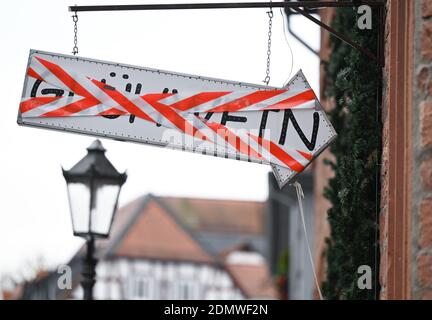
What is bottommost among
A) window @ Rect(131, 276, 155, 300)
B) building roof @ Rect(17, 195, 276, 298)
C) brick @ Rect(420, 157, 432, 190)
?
window @ Rect(131, 276, 155, 300)

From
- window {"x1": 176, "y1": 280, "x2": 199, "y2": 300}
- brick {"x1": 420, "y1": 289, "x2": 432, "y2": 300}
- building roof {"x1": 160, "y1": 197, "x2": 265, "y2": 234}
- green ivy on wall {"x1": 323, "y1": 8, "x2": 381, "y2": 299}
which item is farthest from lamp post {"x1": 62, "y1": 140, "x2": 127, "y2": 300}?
building roof {"x1": 160, "y1": 197, "x2": 265, "y2": 234}

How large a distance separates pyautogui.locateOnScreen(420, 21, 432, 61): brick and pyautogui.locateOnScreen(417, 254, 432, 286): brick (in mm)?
957

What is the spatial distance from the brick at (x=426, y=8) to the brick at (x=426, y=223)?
898 millimetres

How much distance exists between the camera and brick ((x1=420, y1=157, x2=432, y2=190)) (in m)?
5.42

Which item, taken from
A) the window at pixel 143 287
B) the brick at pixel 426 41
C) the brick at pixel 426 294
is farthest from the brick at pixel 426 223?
the window at pixel 143 287

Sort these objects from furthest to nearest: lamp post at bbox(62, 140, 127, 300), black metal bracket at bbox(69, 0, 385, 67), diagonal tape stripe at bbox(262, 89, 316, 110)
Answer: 1. lamp post at bbox(62, 140, 127, 300)
2. diagonal tape stripe at bbox(262, 89, 316, 110)
3. black metal bracket at bbox(69, 0, 385, 67)

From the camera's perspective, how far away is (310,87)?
628cm

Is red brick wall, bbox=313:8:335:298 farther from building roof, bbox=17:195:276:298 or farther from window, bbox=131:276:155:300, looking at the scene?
building roof, bbox=17:195:276:298

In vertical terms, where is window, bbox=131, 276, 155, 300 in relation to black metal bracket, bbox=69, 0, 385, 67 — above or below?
below

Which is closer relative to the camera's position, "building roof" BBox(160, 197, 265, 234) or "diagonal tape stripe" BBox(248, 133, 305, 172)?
"diagonal tape stripe" BBox(248, 133, 305, 172)

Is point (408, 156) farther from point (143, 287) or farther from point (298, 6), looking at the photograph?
point (143, 287)

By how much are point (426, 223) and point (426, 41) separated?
2.90 feet

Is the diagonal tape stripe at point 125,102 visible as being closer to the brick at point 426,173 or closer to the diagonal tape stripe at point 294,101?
the diagonal tape stripe at point 294,101

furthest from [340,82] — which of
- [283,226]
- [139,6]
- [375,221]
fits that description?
[283,226]
